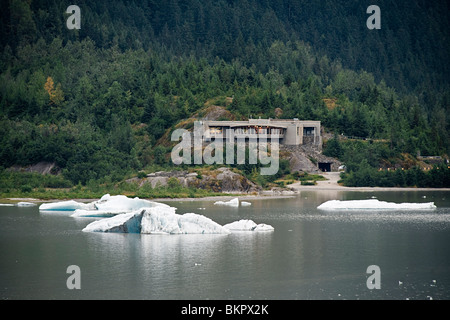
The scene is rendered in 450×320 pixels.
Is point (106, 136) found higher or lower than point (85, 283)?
higher

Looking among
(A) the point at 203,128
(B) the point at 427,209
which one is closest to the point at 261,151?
(A) the point at 203,128

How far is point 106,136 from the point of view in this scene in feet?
350

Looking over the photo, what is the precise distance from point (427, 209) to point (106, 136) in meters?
55.1

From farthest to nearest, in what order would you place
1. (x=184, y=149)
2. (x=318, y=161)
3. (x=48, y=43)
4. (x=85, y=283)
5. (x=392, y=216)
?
(x=48, y=43) < (x=318, y=161) < (x=184, y=149) < (x=392, y=216) < (x=85, y=283)

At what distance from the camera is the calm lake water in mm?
32281

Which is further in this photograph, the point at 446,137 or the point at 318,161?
the point at 446,137

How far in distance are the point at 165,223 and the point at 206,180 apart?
3674cm

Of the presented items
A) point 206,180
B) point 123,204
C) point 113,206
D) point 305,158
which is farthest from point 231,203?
point 305,158

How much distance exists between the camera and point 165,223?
46.6 metres

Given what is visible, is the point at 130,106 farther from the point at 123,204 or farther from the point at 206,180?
the point at 123,204

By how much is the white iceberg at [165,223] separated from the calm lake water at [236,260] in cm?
71
